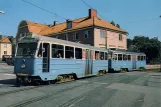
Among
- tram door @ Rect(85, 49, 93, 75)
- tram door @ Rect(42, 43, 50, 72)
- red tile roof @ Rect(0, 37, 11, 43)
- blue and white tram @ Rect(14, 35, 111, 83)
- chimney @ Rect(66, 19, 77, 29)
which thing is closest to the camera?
blue and white tram @ Rect(14, 35, 111, 83)

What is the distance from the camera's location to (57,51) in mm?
17609

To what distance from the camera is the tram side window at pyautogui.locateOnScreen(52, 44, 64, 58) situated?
17159 millimetres

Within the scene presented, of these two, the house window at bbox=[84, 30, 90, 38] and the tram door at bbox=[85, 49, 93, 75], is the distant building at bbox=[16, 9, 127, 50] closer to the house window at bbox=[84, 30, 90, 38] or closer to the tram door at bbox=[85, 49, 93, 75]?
the house window at bbox=[84, 30, 90, 38]

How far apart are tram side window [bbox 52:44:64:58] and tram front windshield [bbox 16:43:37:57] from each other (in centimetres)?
151

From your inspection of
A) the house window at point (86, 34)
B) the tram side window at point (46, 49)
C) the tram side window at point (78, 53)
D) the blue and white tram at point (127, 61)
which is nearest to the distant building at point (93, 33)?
the house window at point (86, 34)

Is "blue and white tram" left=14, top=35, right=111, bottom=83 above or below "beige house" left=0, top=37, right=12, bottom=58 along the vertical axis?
below

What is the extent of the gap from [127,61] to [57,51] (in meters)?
19.1

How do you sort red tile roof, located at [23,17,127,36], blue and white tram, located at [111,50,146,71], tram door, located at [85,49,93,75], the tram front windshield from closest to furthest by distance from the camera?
the tram front windshield < tram door, located at [85,49,93,75] < blue and white tram, located at [111,50,146,71] < red tile roof, located at [23,17,127,36]

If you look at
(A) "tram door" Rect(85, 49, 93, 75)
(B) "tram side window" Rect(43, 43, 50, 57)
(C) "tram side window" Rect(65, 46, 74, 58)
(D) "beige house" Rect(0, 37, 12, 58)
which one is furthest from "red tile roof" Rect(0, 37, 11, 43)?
(B) "tram side window" Rect(43, 43, 50, 57)

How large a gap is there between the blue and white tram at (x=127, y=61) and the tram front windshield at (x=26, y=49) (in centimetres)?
1579

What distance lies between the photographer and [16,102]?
10.2 m

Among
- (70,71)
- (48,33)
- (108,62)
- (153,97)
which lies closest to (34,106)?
(153,97)

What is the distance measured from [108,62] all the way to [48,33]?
105 ft

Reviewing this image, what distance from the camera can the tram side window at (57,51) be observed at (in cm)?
1716
